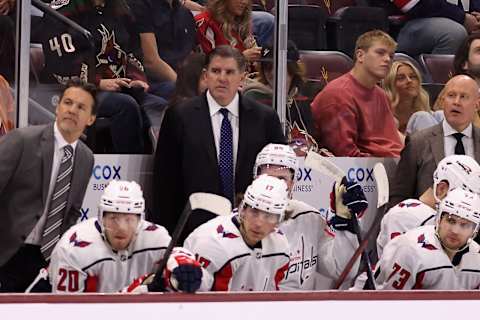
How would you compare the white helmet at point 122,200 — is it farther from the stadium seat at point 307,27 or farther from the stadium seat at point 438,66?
the stadium seat at point 438,66

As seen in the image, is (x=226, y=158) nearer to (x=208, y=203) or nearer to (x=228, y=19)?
(x=228, y=19)

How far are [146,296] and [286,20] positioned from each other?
7.46ft

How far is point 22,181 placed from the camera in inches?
230

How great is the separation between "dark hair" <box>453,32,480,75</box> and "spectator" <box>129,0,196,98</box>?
4.38ft

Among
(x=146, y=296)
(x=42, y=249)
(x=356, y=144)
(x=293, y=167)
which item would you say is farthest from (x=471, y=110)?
(x=146, y=296)

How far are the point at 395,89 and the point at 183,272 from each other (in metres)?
2.32

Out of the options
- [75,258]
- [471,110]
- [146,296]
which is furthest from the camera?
[471,110]

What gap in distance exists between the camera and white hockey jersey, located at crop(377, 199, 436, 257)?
6211 millimetres

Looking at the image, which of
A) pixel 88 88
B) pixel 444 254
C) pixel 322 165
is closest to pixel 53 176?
pixel 88 88

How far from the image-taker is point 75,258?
5.55m

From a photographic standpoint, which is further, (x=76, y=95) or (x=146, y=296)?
(x=76, y=95)

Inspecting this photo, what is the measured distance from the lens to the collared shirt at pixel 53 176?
5.88m

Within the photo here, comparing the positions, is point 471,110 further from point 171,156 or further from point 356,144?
point 171,156

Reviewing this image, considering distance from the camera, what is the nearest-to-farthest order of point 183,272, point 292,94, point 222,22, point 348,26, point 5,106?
point 183,272 → point 5,106 → point 222,22 → point 292,94 → point 348,26
